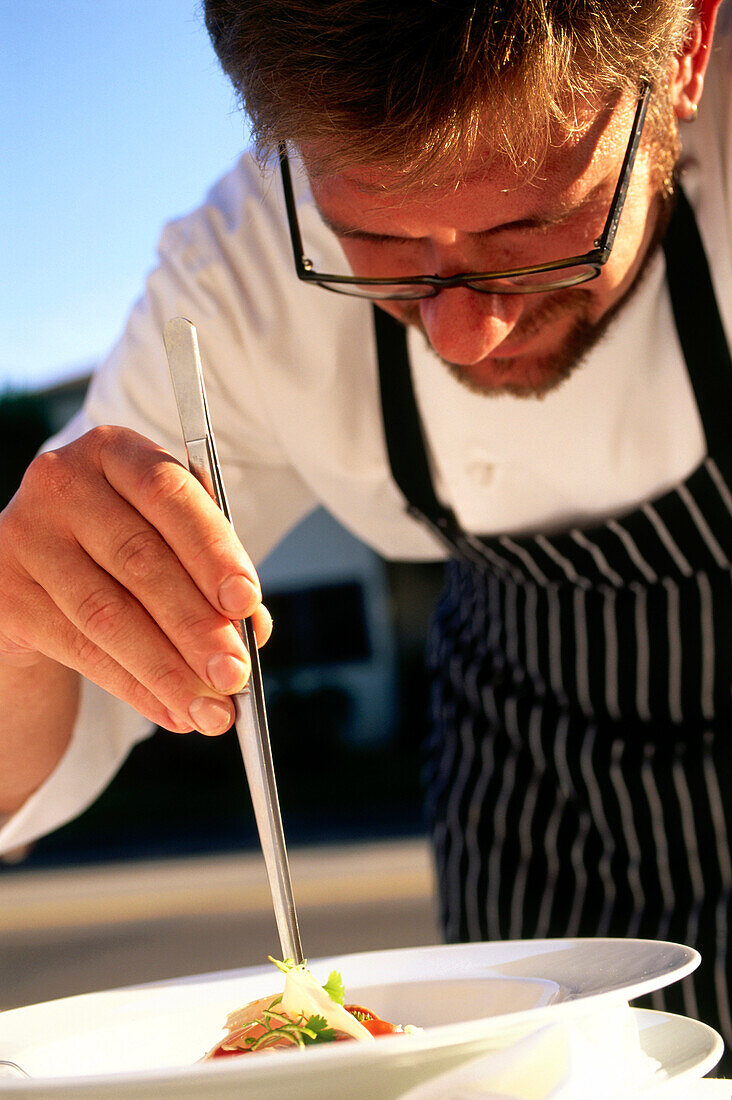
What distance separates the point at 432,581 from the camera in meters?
4.22

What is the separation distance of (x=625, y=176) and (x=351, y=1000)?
0.59m

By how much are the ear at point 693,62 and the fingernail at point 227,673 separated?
22.8 inches

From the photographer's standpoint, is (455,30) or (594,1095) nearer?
(594,1095)

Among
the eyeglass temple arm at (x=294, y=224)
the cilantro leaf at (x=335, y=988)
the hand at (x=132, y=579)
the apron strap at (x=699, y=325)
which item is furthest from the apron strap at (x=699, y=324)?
the cilantro leaf at (x=335, y=988)

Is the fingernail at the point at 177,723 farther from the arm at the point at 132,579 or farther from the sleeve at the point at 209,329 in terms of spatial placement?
the sleeve at the point at 209,329

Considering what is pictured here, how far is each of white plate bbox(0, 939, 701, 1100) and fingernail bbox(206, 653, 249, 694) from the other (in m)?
0.16

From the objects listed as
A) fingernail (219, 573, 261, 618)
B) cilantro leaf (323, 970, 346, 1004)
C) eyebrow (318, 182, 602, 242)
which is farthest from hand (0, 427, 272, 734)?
eyebrow (318, 182, 602, 242)

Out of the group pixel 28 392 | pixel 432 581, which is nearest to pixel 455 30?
pixel 28 392

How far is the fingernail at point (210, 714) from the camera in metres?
0.58

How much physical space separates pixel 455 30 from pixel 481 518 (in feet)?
1.99

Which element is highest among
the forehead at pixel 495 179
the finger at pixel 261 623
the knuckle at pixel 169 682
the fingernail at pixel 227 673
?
the forehead at pixel 495 179

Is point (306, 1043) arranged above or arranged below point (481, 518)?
below

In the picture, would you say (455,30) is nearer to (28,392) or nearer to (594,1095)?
(594,1095)

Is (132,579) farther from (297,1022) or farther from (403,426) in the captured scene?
(403,426)
